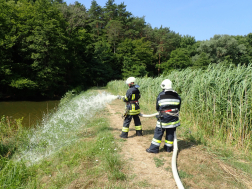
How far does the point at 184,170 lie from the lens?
3.97 meters

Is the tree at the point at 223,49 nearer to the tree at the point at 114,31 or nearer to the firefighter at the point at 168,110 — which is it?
the tree at the point at 114,31

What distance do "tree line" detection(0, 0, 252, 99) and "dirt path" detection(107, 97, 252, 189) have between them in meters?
7.69

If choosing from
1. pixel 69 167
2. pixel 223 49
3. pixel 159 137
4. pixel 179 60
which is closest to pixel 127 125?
pixel 159 137

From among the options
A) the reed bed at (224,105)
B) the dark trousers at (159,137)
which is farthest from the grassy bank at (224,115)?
the dark trousers at (159,137)

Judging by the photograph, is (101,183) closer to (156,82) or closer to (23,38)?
(156,82)

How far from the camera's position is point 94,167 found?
4.15 m

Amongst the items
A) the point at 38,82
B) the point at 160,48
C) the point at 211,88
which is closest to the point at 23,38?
the point at 38,82

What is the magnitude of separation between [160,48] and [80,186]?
5554cm

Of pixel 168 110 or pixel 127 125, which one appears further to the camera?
pixel 127 125

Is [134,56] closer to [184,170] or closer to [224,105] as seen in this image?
[224,105]

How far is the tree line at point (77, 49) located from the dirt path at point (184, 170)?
7695 millimetres

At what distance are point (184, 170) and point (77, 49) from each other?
40493mm

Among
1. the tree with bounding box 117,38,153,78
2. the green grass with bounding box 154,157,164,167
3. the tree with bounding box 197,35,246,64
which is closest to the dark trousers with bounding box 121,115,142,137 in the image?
the green grass with bounding box 154,157,164,167

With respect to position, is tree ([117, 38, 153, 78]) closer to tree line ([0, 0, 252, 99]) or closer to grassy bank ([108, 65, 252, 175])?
tree line ([0, 0, 252, 99])
